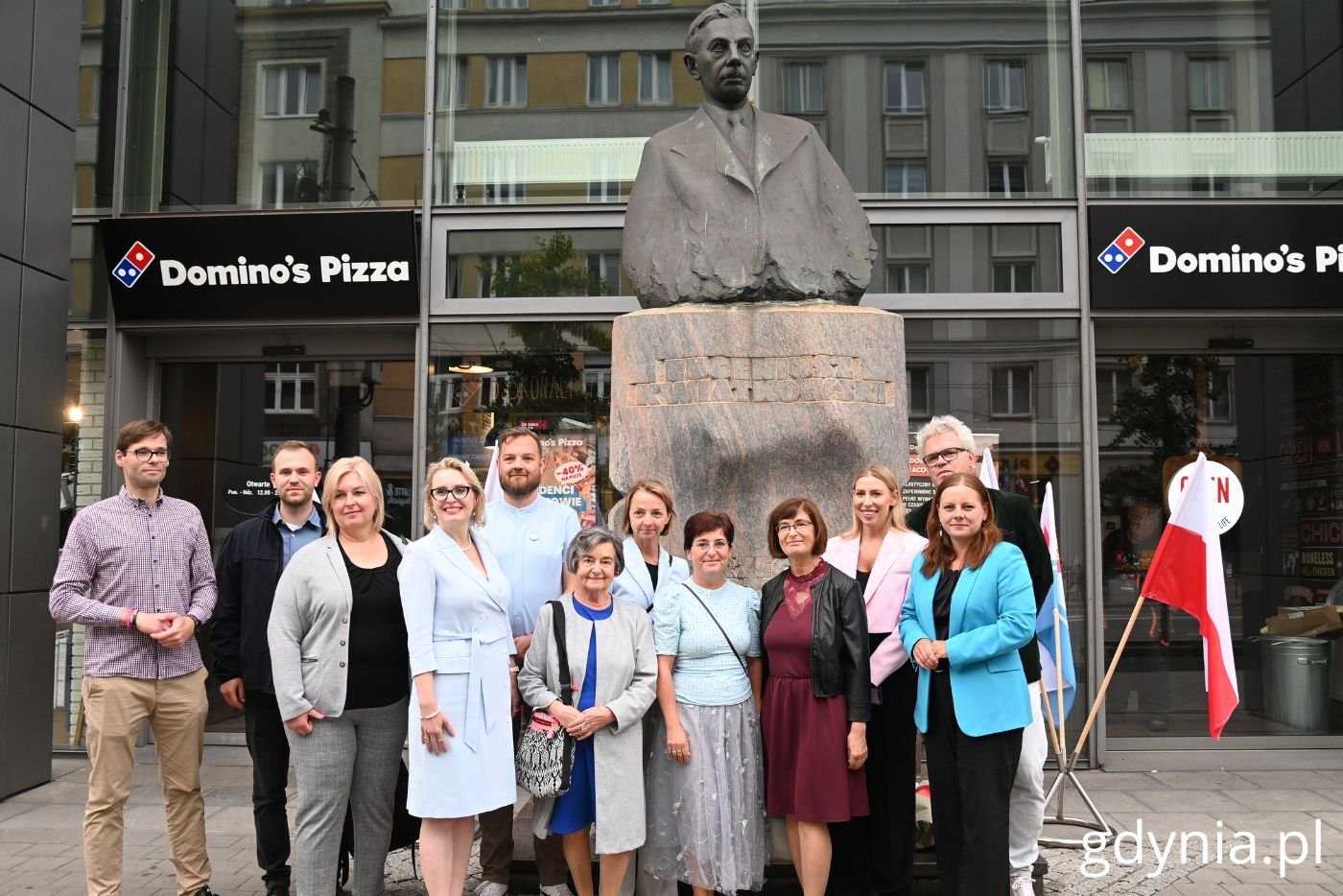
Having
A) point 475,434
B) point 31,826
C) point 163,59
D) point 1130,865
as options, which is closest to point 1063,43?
point 475,434

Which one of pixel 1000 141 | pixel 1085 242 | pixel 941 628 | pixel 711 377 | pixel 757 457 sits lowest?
pixel 941 628

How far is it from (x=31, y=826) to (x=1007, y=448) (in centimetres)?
631

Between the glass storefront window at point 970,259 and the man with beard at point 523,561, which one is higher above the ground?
the glass storefront window at point 970,259

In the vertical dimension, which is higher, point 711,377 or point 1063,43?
point 1063,43

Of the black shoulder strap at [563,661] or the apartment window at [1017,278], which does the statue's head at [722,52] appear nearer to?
the black shoulder strap at [563,661]

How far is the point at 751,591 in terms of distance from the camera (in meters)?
4.19

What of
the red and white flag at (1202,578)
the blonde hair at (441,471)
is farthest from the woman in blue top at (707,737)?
the red and white flag at (1202,578)

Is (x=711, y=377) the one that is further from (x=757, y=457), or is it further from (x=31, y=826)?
(x=31, y=826)

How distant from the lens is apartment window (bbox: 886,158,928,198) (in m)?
8.52

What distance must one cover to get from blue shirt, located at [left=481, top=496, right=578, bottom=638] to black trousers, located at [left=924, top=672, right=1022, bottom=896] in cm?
148

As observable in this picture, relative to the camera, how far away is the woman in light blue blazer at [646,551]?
4309 millimetres

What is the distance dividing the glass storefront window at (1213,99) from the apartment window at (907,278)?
4.29 feet

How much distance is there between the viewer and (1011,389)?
831cm

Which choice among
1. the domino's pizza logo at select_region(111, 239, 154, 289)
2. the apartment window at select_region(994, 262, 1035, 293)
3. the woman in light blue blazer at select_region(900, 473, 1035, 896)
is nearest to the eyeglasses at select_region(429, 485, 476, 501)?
the woman in light blue blazer at select_region(900, 473, 1035, 896)
